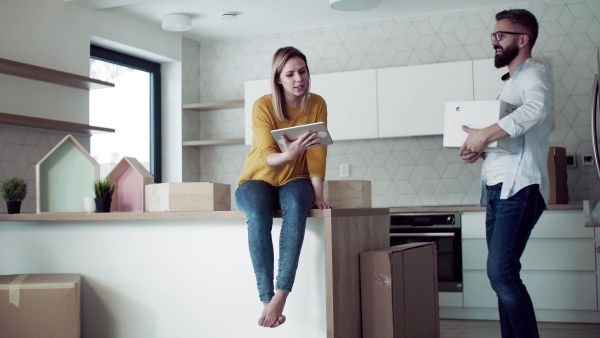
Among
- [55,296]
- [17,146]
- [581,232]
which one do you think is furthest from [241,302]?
[581,232]

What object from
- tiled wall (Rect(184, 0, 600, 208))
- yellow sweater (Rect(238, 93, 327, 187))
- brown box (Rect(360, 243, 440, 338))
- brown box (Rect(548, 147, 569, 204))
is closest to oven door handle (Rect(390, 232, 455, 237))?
tiled wall (Rect(184, 0, 600, 208))

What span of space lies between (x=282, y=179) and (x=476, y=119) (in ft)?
2.52

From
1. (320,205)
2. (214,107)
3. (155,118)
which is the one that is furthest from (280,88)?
(155,118)

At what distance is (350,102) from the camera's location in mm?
5191

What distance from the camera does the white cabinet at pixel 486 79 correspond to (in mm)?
4828

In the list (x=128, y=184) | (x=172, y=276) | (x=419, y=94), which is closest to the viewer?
(x=172, y=276)

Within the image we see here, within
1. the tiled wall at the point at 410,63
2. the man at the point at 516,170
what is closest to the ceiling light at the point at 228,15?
the tiled wall at the point at 410,63

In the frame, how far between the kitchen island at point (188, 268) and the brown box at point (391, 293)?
0.04 m

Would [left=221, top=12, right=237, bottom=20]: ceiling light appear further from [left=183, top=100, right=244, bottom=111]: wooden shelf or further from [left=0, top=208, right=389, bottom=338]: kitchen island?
[left=0, top=208, right=389, bottom=338]: kitchen island

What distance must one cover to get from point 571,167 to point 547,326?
1184 millimetres

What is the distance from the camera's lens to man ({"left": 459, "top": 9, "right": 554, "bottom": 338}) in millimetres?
2557

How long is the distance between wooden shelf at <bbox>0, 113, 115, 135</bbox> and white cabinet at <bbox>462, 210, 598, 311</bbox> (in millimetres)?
2698

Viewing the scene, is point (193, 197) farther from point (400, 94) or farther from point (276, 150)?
point (400, 94)

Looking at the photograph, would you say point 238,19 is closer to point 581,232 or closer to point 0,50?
point 0,50
